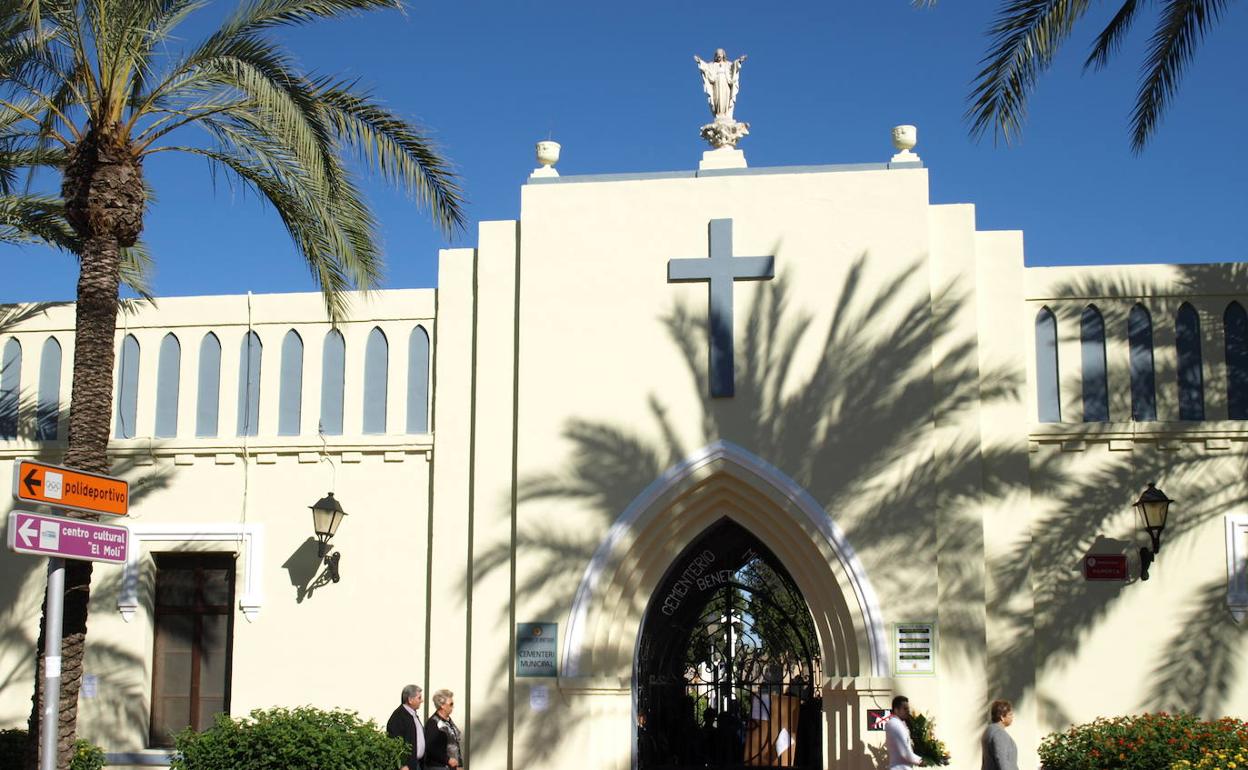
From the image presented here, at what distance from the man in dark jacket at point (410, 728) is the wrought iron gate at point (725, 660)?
395cm

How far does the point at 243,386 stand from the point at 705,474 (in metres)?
5.08

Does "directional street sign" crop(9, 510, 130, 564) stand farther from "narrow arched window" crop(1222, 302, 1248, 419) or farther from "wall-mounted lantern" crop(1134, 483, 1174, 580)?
"narrow arched window" crop(1222, 302, 1248, 419)

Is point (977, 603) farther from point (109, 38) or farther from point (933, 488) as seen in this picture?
point (109, 38)

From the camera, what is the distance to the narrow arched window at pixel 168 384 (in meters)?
15.5

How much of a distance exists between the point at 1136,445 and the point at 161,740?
10.4 meters

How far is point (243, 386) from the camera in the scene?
15.4m

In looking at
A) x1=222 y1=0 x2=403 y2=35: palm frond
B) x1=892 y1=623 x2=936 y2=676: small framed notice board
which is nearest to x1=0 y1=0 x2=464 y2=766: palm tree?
x1=222 y1=0 x2=403 y2=35: palm frond

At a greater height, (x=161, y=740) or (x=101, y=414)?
(x=101, y=414)

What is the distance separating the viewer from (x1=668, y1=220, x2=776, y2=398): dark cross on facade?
47.1 ft

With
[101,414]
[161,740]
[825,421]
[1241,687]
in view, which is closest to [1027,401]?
[825,421]

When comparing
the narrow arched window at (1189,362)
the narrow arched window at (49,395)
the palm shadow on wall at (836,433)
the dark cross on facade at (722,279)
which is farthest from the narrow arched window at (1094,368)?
the narrow arched window at (49,395)

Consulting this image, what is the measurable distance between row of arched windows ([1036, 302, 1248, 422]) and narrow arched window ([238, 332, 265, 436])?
8108mm

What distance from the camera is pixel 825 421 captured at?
46.6 feet

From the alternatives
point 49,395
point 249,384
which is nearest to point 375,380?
point 249,384
